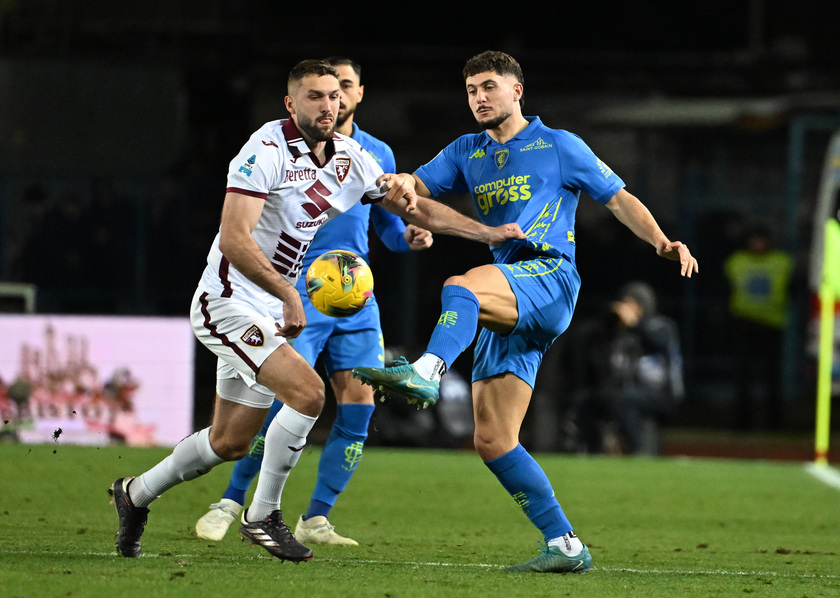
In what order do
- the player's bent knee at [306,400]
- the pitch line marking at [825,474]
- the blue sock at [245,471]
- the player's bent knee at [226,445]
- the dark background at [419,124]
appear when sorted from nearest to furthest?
the player's bent knee at [306,400] → the player's bent knee at [226,445] → the blue sock at [245,471] → the pitch line marking at [825,474] → the dark background at [419,124]

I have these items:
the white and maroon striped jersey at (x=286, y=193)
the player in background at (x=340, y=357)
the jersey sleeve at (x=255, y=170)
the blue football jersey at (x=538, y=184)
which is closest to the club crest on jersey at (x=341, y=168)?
the white and maroon striped jersey at (x=286, y=193)

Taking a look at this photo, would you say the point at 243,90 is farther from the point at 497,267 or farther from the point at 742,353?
the point at 497,267

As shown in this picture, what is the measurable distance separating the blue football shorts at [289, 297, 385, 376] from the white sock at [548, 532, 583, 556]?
1543 mm

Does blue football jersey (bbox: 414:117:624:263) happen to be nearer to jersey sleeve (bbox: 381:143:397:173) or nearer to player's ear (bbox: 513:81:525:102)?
player's ear (bbox: 513:81:525:102)

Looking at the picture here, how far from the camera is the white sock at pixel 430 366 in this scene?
16.1 ft

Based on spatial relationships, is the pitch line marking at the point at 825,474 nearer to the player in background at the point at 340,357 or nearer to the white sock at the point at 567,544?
the player in background at the point at 340,357

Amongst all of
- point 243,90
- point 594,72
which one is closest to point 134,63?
point 243,90

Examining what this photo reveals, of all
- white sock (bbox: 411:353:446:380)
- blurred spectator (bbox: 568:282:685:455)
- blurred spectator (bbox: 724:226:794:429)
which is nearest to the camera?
white sock (bbox: 411:353:446:380)

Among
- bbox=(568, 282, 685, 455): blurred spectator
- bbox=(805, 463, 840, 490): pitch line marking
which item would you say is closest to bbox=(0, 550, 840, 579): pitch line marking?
bbox=(805, 463, 840, 490): pitch line marking

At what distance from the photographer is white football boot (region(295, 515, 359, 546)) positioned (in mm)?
6348

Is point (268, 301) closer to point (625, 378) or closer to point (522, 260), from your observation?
point (522, 260)

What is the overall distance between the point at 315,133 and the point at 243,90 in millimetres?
15297

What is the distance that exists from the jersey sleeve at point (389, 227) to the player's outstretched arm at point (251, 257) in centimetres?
163

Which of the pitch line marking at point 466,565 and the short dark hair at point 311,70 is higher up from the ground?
the short dark hair at point 311,70
